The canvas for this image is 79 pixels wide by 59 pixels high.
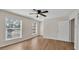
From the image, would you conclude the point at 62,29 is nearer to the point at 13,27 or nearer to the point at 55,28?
the point at 55,28

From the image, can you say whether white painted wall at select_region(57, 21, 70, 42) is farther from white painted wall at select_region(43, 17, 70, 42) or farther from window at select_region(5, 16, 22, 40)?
window at select_region(5, 16, 22, 40)

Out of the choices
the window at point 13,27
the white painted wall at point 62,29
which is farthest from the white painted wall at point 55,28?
the window at point 13,27

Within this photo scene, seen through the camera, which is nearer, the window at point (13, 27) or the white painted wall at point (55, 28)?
the white painted wall at point (55, 28)

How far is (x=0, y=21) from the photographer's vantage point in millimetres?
3297

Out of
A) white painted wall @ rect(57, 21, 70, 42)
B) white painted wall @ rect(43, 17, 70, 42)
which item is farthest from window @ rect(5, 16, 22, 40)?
white painted wall @ rect(57, 21, 70, 42)

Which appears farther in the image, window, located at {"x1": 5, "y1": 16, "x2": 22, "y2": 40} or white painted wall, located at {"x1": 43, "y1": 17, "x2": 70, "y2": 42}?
→ window, located at {"x1": 5, "y1": 16, "x2": 22, "y2": 40}

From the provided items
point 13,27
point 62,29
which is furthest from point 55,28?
point 13,27

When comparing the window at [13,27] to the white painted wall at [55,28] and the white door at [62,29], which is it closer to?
the white painted wall at [55,28]

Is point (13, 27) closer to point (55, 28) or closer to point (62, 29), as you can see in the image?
point (55, 28)

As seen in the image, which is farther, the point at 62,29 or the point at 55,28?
the point at 62,29
